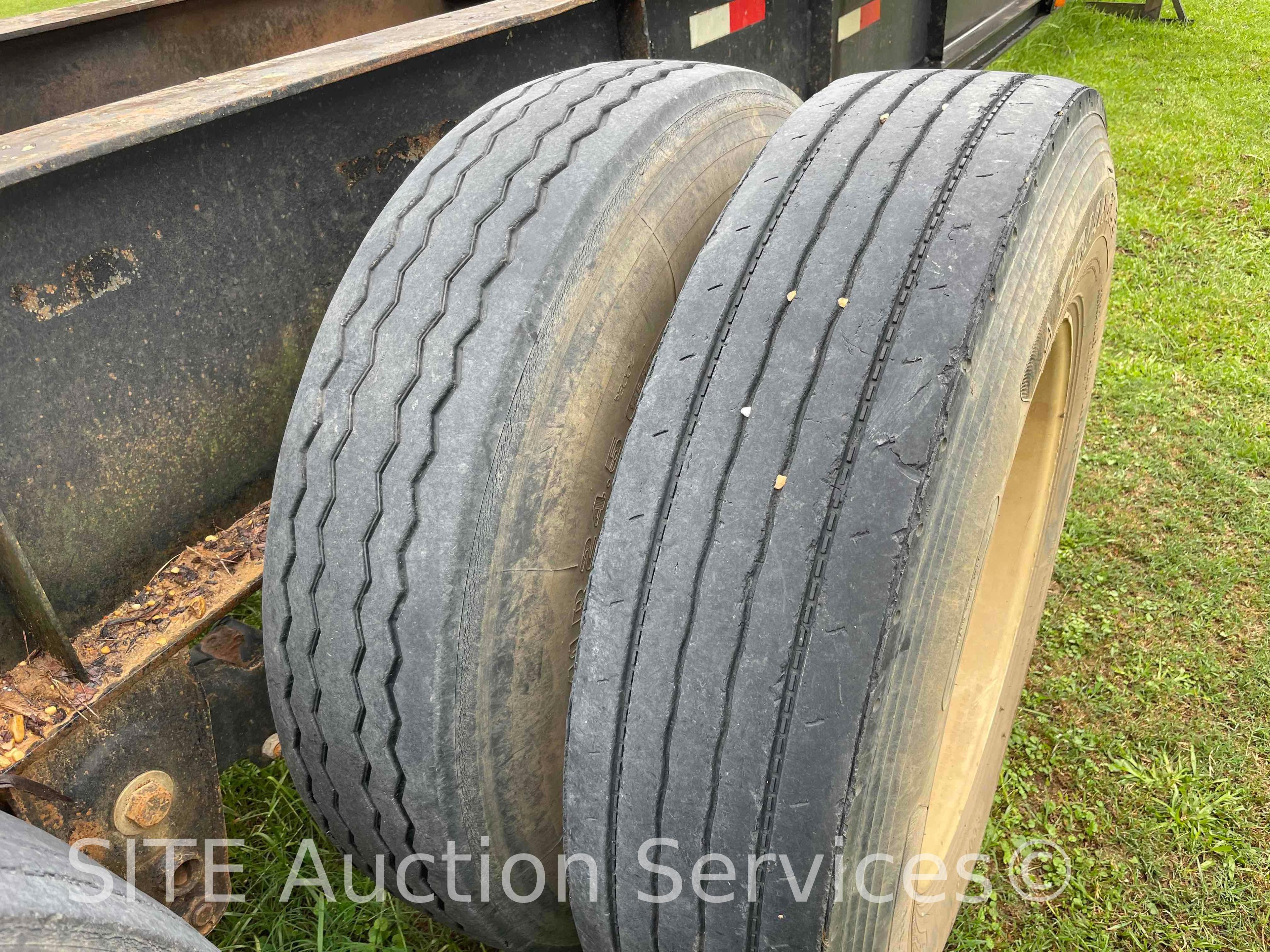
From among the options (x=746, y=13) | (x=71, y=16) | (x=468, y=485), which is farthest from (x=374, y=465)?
(x=71, y=16)

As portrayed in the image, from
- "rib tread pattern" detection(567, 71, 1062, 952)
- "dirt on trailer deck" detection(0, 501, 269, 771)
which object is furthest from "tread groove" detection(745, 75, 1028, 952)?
"dirt on trailer deck" detection(0, 501, 269, 771)

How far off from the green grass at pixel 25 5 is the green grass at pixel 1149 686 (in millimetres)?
12015

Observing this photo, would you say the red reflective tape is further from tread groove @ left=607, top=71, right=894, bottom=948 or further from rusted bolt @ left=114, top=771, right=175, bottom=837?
rusted bolt @ left=114, top=771, right=175, bottom=837

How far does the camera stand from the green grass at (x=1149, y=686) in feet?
6.79

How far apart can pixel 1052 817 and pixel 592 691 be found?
1.43 metres

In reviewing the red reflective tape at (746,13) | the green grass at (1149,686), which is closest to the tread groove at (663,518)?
the green grass at (1149,686)

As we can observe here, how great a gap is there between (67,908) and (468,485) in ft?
2.17

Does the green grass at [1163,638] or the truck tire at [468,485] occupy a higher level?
the truck tire at [468,485]

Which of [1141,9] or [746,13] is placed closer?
[746,13]

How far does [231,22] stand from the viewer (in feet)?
11.0

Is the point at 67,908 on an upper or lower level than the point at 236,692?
upper

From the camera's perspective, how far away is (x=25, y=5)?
12008 mm

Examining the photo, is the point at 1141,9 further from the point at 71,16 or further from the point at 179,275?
the point at 179,275

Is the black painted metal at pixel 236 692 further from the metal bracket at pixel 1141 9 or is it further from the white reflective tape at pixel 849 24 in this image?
the metal bracket at pixel 1141 9
